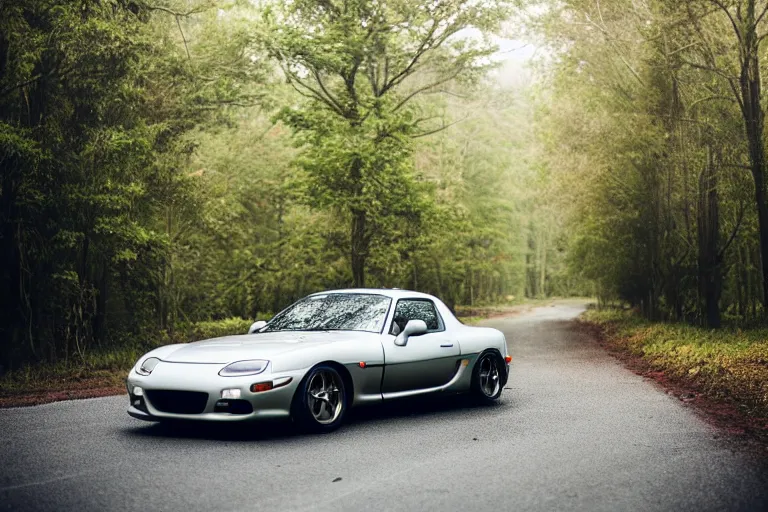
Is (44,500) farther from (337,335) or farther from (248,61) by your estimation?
(248,61)

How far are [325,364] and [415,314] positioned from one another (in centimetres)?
192

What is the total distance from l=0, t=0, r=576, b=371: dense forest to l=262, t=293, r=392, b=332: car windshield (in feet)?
19.8

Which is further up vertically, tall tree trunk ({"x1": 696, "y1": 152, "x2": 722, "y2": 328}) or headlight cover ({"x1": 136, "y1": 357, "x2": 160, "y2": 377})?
tall tree trunk ({"x1": 696, "y1": 152, "x2": 722, "y2": 328})

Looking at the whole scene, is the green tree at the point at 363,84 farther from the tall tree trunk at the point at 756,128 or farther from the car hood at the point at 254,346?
the car hood at the point at 254,346

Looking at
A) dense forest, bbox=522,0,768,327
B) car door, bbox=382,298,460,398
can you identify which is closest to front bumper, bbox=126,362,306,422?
car door, bbox=382,298,460,398

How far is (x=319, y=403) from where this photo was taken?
7.93 m

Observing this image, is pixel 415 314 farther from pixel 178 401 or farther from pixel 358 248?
pixel 358 248

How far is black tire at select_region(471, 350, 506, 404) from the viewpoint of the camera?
995 cm

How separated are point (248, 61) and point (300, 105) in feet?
10.2

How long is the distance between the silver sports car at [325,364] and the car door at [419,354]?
0.01 metres

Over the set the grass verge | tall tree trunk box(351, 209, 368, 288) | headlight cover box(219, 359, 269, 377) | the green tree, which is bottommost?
the grass verge

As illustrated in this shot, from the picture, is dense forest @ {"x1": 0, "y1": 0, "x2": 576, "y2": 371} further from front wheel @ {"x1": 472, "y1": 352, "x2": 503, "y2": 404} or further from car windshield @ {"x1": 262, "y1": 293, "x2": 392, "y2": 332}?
front wheel @ {"x1": 472, "y1": 352, "x2": 503, "y2": 404}

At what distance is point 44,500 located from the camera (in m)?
5.24

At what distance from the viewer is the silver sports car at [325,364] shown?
24.3 feet
